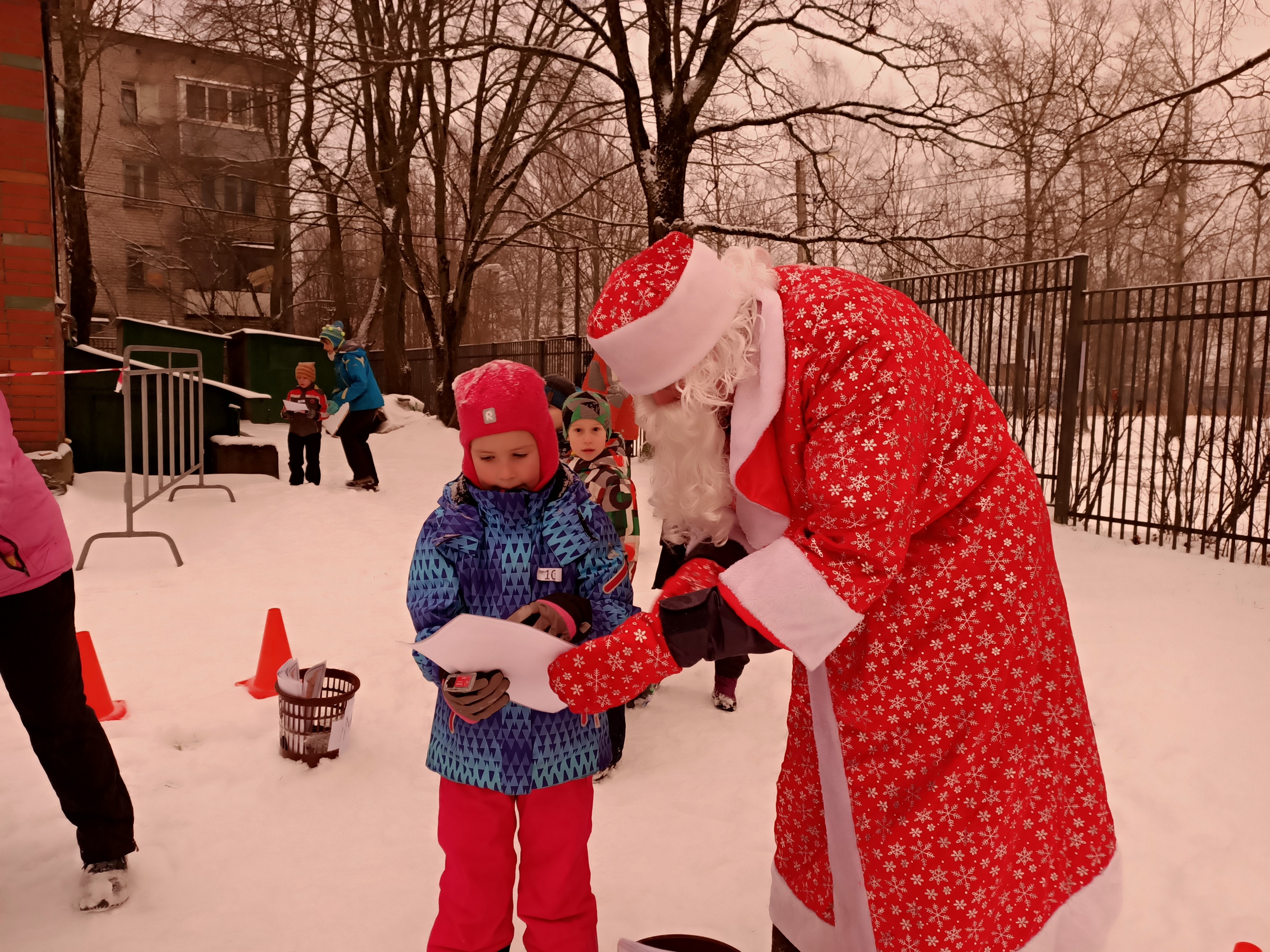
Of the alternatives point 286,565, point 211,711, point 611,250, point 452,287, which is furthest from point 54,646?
point 452,287

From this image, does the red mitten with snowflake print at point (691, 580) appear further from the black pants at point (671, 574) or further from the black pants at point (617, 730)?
the black pants at point (671, 574)

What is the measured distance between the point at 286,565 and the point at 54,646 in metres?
4.63

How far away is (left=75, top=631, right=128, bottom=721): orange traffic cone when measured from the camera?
3.99 m

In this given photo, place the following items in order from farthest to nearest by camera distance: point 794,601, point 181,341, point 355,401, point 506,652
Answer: point 181,341, point 355,401, point 506,652, point 794,601

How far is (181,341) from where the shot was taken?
15.1 m

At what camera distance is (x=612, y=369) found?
171 cm

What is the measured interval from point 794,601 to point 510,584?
972mm

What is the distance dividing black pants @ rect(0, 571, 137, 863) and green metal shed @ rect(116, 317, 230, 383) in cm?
1227

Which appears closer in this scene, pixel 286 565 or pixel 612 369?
pixel 612 369

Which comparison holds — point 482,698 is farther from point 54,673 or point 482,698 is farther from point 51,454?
point 51,454

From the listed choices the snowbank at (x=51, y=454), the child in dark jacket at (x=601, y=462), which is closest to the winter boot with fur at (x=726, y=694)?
the child in dark jacket at (x=601, y=462)

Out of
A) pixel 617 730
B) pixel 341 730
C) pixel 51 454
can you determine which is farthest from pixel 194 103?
pixel 617 730

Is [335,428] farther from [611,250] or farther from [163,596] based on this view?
[611,250]

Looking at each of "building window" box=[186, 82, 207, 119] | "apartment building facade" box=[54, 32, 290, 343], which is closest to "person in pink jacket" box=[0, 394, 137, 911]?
"apartment building facade" box=[54, 32, 290, 343]
